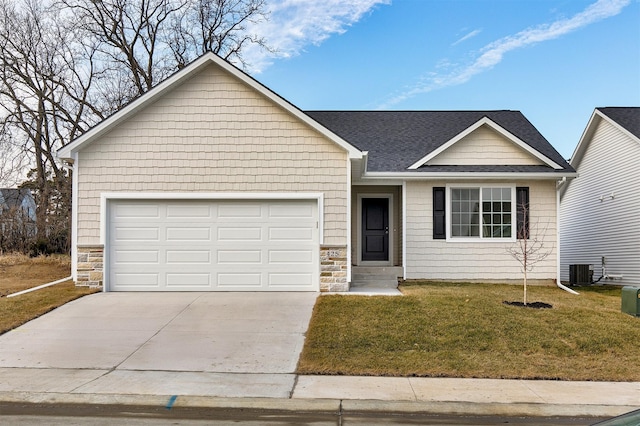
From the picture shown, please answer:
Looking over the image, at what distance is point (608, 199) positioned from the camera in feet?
59.3

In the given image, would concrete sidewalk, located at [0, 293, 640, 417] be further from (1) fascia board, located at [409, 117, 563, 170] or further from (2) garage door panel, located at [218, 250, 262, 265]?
(1) fascia board, located at [409, 117, 563, 170]

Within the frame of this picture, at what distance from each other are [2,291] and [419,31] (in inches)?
564

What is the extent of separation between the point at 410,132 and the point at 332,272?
7121mm

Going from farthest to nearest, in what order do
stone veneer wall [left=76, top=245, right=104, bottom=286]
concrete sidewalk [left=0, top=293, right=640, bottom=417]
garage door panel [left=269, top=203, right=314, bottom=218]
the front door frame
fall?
1. the front door frame
2. garage door panel [left=269, top=203, right=314, bottom=218]
3. stone veneer wall [left=76, top=245, right=104, bottom=286]
4. concrete sidewalk [left=0, top=293, right=640, bottom=417]

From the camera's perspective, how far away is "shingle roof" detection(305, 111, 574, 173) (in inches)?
569

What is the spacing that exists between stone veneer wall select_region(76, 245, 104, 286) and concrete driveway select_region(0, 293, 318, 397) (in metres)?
0.56

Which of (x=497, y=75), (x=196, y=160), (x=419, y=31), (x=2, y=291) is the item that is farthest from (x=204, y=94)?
(x=497, y=75)

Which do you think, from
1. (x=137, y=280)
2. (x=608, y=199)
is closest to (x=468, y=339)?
(x=137, y=280)

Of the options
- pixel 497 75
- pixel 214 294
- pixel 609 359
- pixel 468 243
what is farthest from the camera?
pixel 497 75

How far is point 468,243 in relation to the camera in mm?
14047

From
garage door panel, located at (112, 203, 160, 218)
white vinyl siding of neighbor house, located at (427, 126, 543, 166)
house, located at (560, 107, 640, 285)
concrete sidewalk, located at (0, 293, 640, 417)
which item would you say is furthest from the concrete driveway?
house, located at (560, 107, 640, 285)

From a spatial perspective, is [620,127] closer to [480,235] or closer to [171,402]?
[480,235]

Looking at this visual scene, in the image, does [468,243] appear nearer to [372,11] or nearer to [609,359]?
[609,359]

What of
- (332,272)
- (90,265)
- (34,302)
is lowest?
(34,302)
